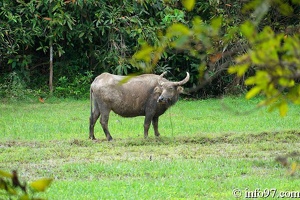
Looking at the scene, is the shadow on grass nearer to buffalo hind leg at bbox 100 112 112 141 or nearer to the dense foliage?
buffalo hind leg at bbox 100 112 112 141

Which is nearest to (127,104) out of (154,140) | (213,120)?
(154,140)

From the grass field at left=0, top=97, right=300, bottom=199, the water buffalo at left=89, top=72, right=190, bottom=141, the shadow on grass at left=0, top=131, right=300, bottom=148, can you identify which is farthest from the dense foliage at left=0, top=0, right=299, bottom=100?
the shadow on grass at left=0, top=131, right=300, bottom=148

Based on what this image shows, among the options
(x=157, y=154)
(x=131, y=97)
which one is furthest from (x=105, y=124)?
(x=157, y=154)

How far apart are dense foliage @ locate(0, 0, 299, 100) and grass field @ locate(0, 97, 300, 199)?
7.53ft

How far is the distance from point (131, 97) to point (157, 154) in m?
2.18

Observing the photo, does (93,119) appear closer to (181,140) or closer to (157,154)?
(181,140)

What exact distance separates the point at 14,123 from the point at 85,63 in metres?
5.24

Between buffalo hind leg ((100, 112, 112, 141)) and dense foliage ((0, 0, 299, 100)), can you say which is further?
dense foliage ((0, 0, 299, 100))

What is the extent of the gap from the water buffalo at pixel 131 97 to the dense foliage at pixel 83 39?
14.5 feet

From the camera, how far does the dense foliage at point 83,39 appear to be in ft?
52.0

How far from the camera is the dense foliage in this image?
15.9 meters

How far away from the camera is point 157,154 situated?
8953 mm

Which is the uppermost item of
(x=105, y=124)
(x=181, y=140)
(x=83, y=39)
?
(x=83, y=39)

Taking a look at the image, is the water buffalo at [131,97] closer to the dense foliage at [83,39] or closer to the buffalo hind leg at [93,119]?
the buffalo hind leg at [93,119]
